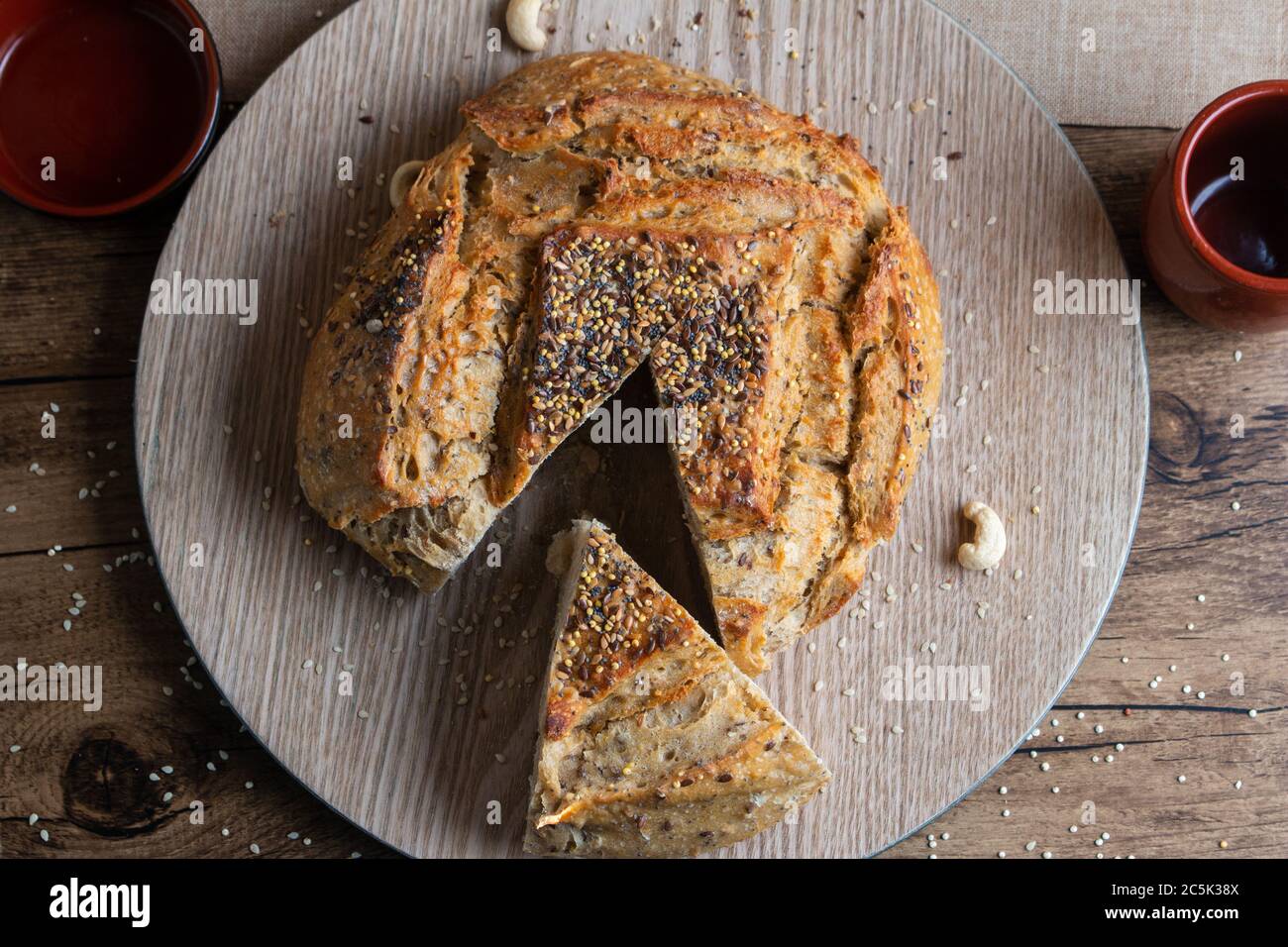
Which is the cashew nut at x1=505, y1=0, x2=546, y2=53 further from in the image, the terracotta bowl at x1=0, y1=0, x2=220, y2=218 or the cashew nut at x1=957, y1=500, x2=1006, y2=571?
the cashew nut at x1=957, y1=500, x2=1006, y2=571

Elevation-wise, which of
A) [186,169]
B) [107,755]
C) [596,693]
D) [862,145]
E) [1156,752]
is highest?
[862,145]

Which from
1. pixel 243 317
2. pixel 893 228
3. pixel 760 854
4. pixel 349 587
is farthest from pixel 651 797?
pixel 243 317

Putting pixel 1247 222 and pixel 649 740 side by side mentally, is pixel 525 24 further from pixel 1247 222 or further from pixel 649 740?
pixel 1247 222

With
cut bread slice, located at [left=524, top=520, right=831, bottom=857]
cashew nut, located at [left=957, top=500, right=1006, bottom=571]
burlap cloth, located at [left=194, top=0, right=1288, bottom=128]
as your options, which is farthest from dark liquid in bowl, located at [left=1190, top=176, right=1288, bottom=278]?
cut bread slice, located at [left=524, top=520, right=831, bottom=857]

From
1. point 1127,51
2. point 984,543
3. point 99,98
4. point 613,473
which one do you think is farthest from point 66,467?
point 1127,51

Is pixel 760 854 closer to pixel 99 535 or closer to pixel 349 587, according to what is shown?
pixel 349 587

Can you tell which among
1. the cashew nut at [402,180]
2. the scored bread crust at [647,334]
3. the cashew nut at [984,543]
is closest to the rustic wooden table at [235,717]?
the cashew nut at [984,543]

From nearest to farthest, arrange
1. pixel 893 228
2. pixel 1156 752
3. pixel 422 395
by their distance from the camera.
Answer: pixel 422 395
pixel 893 228
pixel 1156 752
